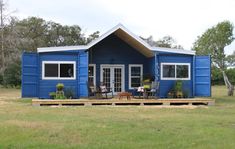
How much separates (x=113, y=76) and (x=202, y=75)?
14.8 ft

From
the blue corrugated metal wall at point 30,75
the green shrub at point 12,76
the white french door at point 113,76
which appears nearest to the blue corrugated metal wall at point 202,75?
the white french door at point 113,76

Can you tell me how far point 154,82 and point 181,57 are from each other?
2.08 metres

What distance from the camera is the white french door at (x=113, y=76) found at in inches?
880

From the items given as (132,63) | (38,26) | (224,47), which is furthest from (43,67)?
(38,26)

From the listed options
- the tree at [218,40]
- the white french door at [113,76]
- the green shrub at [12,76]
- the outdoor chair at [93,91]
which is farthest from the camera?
the green shrub at [12,76]

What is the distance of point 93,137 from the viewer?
27.6 feet

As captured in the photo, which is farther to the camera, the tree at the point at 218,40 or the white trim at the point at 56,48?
the tree at the point at 218,40

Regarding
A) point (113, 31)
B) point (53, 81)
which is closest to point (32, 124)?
point (53, 81)

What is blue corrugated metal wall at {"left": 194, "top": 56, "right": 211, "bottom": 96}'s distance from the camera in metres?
21.1

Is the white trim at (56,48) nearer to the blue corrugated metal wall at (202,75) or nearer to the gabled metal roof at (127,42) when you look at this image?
the gabled metal roof at (127,42)

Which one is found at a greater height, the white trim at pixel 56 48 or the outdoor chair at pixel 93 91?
the white trim at pixel 56 48

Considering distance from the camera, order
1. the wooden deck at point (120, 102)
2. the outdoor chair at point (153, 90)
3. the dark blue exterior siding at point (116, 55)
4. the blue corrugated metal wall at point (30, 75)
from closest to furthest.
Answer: the wooden deck at point (120, 102), the blue corrugated metal wall at point (30, 75), the outdoor chair at point (153, 90), the dark blue exterior siding at point (116, 55)

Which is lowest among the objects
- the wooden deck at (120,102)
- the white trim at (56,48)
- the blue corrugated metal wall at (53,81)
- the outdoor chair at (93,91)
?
the wooden deck at (120,102)

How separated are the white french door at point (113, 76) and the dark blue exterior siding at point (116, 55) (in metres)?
0.21
